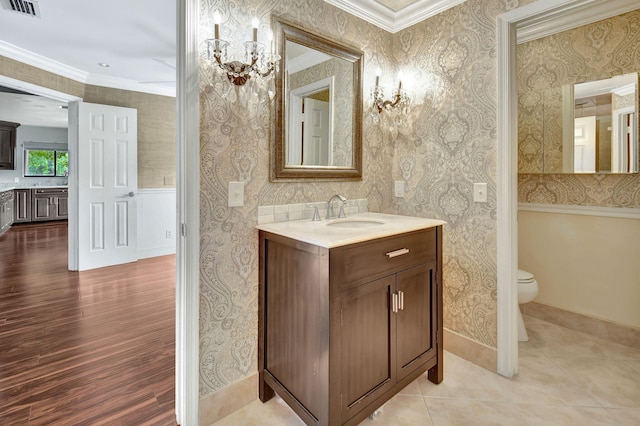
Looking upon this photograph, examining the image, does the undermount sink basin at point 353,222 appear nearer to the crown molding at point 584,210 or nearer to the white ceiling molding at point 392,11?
the white ceiling molding at point 392,11

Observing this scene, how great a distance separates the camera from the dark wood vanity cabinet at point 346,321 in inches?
55.9

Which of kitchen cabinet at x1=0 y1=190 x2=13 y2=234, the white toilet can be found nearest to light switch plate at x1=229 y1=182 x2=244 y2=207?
the white toilet

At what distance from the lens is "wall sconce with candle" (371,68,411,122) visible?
237cm

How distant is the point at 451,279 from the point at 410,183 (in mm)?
739

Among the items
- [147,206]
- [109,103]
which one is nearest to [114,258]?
[147,206]

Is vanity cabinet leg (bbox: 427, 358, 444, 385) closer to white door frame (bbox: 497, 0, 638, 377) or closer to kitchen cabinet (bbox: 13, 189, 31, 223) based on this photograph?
white door frame (bbox: 497, 0, 638, 377)

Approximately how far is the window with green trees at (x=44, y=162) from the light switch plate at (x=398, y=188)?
34.3 ft

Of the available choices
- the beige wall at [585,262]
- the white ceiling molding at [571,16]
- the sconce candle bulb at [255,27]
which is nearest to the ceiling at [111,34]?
the white ceiling molding at [571,16]

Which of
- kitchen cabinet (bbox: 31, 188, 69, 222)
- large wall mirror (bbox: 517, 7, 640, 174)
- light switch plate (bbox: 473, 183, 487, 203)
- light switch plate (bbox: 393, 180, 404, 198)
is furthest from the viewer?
kitchen cabinet (bbox: 31, 188, 69, 222)

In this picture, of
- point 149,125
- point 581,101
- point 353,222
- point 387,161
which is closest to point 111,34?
point 149,125

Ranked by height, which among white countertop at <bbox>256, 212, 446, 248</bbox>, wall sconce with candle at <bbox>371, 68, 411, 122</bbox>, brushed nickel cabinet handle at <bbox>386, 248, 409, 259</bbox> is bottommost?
brushed nickel cabinet handle at <bbox>386, 248, 409, 259</bbox>

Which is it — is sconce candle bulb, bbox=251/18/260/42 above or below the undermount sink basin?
above

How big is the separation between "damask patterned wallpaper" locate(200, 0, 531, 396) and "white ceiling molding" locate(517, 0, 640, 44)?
0.14m

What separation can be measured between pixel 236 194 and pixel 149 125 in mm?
3960
